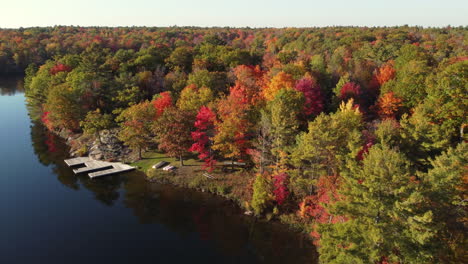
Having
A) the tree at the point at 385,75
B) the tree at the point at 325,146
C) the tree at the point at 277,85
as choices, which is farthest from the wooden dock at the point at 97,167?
the tree at the point at 385,75

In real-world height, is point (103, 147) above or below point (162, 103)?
below

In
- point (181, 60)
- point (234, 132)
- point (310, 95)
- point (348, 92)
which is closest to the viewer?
point (234, 132)

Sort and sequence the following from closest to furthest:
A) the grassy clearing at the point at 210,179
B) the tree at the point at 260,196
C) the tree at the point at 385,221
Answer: the tree at the point at 385,221 < the tree at the point at 260,196 < the grassy clearing at the point at 210,179

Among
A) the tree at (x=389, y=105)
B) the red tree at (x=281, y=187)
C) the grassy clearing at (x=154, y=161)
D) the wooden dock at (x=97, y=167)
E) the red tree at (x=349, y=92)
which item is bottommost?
the wooden dock at (x=97, y=167)

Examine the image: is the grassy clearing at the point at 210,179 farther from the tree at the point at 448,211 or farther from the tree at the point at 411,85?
the tree at the point at 411,85

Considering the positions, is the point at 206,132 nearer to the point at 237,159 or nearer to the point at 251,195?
the point at 237,159

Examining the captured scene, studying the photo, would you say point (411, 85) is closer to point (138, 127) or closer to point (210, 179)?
point (210, 179)

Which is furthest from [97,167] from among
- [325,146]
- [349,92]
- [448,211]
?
[448,211]

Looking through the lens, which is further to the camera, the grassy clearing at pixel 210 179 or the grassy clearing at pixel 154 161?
the grassy clearing at pixel 154 161
